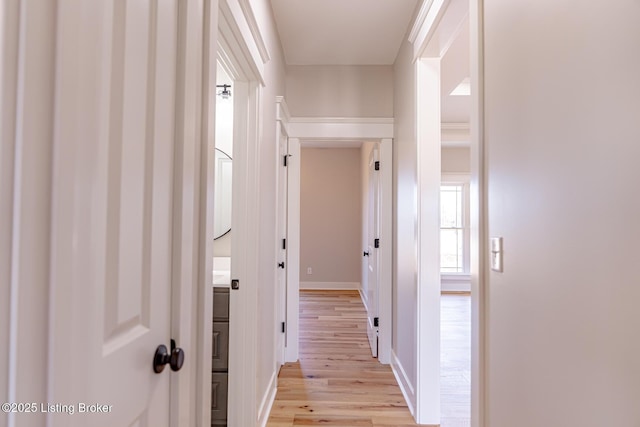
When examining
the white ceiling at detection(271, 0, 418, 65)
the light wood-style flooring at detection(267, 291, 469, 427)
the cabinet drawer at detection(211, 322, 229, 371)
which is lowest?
the light wood-style flooring at detection(267, 291, 469, 427)

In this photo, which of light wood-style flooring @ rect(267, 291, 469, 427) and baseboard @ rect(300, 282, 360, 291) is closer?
light wood-style flooring @ rect(267, 291, 469, 427)

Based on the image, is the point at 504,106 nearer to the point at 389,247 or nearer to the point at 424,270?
the point at 424,270

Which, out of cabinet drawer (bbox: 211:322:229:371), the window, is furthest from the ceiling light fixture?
the window

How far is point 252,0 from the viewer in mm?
1688

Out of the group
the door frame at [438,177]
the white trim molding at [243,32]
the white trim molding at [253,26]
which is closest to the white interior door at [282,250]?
the white trim molding at [253,26]

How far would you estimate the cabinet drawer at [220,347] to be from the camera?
1.84m

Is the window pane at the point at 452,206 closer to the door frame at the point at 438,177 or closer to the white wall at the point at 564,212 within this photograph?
the door frame at the point at 438,177

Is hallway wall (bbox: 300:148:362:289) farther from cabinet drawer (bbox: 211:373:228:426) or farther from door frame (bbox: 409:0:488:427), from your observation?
cabinet drawer (bbox: 211:373:228:426)

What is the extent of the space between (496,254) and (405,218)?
5.01 feet

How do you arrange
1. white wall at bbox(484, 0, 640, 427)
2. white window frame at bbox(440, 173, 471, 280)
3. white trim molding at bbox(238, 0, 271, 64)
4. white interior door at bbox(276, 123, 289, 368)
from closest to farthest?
white wall at bbox(484, 0, 640, 427), white trim molding at bbox(238, 0, 271, 64), white interior door at bbox(276, 123, 289, 368), white window frame at bbox(440, 173, 471, 280)

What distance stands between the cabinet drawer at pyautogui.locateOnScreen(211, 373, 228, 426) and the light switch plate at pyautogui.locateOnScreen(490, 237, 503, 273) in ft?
4.96

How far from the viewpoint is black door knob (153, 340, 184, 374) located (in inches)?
30.9

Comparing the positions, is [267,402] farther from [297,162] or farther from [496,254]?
[297,162]

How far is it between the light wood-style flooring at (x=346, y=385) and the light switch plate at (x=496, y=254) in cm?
155
